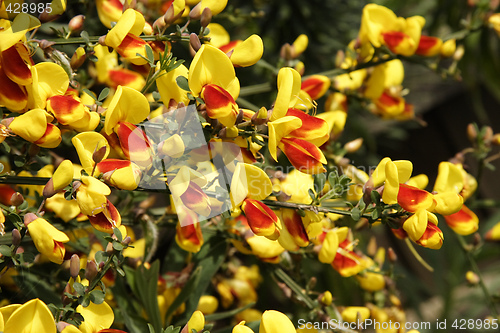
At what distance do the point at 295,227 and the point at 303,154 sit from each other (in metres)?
0.09

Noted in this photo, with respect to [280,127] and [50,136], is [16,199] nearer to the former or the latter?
[50,136]

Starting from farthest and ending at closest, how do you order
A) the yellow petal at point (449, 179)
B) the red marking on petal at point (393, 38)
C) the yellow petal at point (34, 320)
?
the red marking on petal at point (393, 38) < the yellow petal at point (449, 179) < the yellow petal at point (34, 320)

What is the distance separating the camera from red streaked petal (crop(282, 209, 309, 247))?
46cm

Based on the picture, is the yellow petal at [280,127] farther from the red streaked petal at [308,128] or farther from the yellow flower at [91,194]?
the yellow flower at [91,194]

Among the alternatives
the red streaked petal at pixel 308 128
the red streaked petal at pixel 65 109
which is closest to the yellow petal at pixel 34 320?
the red streaked petal at pixel 65 109

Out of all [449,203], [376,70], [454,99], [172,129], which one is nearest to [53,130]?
[172,129]

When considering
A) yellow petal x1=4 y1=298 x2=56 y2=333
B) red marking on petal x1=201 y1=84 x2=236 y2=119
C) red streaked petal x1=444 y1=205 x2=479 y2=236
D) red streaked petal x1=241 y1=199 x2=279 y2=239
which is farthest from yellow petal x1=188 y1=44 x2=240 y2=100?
red streaked petal x1=444 y1=205 x2=479 y2=236

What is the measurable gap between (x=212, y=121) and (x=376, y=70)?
0.44m

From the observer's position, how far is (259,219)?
408 millimetres

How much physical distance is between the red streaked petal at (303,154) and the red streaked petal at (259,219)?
54 millimetres

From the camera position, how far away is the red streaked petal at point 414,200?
0.42m

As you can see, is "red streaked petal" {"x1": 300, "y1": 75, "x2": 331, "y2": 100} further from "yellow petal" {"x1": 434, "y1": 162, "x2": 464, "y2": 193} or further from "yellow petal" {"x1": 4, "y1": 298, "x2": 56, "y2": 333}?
"yellow petal" {"x1": 4, "y1": 298, "x2": 56, "y2": 333}

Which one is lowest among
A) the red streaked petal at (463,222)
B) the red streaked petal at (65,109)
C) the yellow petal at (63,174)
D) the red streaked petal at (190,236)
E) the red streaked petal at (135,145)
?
the red streaked petal at (190,236)

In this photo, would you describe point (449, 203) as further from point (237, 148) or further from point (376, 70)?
point (376, 70)
